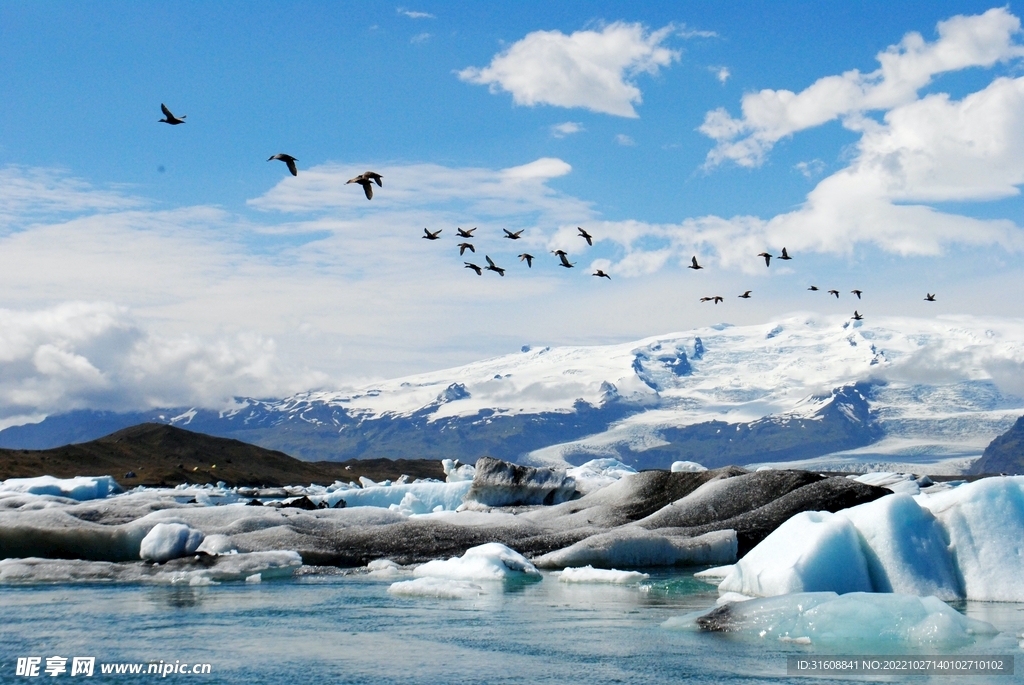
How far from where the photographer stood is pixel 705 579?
88.1 feet

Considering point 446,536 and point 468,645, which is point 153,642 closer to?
point 468,645

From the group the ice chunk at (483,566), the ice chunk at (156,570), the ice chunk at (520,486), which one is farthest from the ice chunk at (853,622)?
the ice chunk at (520,486)

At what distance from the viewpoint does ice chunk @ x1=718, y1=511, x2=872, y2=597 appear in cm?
2158

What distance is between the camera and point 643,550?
99.8ft

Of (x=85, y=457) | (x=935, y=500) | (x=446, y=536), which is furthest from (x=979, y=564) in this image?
(x=85, y=457)

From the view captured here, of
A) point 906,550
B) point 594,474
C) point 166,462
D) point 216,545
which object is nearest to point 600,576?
point 906,550

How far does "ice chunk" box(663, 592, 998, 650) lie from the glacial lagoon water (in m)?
0.37

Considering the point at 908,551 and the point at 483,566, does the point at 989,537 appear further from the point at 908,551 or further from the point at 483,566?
the point at 483,566

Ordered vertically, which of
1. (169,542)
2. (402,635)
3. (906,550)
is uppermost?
(906,550)

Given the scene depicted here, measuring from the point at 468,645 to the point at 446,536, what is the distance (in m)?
15.3

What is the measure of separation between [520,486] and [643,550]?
16.0 meters

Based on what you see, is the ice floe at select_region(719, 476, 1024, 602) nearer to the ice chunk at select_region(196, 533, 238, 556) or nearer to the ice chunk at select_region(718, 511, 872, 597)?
the ice chunk at select_region(718, 511, 872, 597)

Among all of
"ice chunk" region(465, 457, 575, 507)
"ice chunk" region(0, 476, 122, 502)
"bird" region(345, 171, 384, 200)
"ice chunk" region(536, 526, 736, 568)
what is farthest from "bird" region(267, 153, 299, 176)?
"ice chunk" region(0, 476, 122, 502)

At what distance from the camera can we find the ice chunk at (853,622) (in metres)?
17.0
